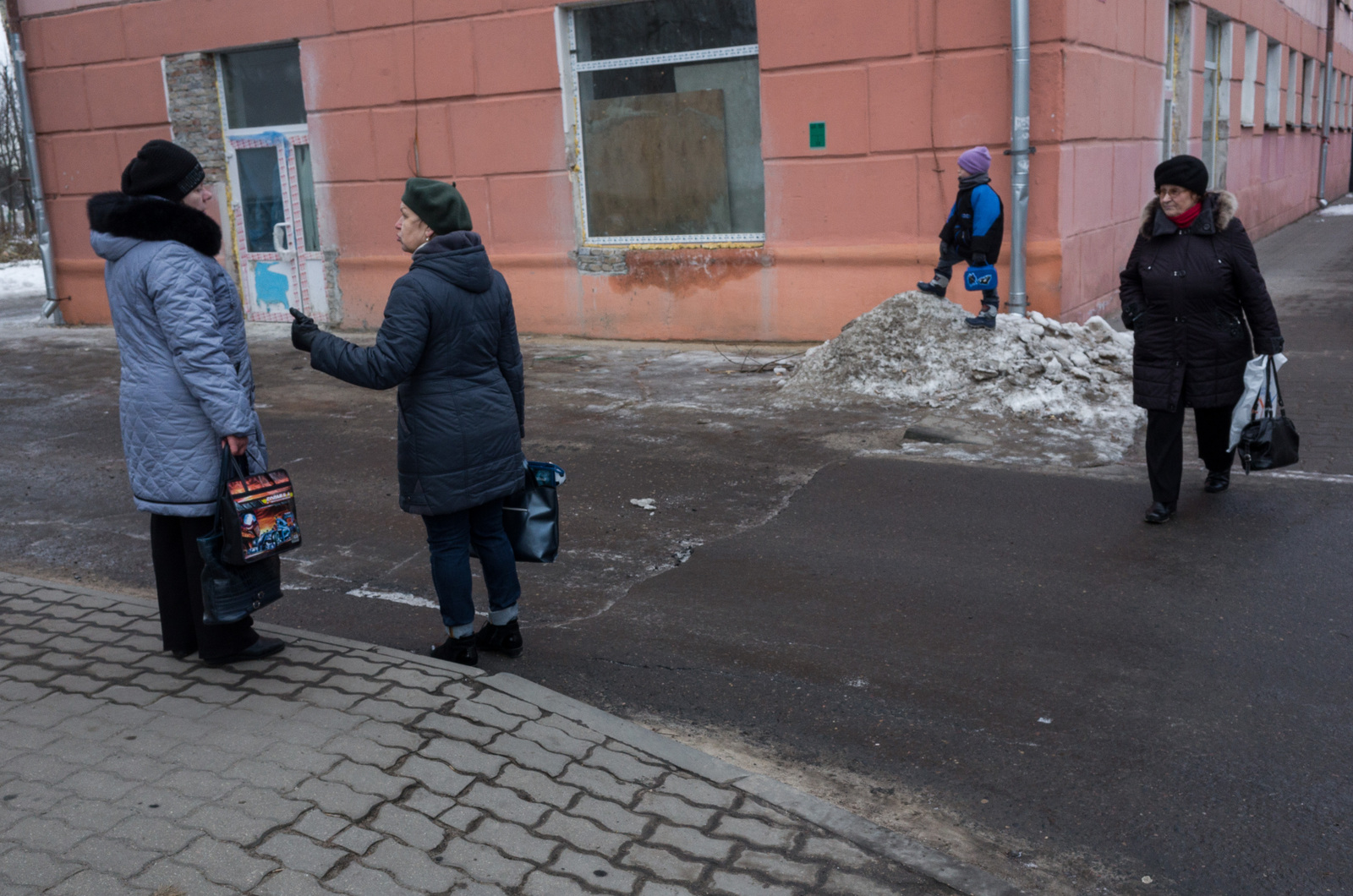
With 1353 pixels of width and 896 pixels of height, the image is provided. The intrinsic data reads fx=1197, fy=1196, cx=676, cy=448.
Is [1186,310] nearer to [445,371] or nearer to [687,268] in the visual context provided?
[445,371]

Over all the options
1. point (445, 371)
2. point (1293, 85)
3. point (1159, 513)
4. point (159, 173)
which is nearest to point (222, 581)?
point (445, 371)

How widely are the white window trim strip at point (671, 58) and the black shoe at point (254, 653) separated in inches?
328

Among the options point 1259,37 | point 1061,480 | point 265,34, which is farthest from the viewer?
point 1259,37

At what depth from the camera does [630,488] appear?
22.0 feet

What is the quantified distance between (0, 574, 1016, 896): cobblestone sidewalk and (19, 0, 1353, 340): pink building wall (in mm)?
7752

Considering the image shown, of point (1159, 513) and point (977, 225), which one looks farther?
point (977, 225)

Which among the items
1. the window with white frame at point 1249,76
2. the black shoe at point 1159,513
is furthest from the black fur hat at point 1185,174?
the window with white frame at point 1249,76

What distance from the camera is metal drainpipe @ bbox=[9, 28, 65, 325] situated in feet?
48.5

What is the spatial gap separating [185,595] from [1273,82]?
2230 centimetres

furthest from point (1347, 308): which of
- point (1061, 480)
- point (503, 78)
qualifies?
point (503, 78)

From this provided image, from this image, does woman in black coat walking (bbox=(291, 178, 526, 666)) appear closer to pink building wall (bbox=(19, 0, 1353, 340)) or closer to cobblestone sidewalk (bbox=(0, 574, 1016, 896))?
cobblestone sidewalk (bbox=(0, 574, 1016, 896))

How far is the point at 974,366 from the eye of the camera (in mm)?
8617

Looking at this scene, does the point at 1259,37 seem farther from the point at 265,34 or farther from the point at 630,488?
the point at 630,488

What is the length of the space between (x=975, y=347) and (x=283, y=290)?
A: 8740 millimetres
